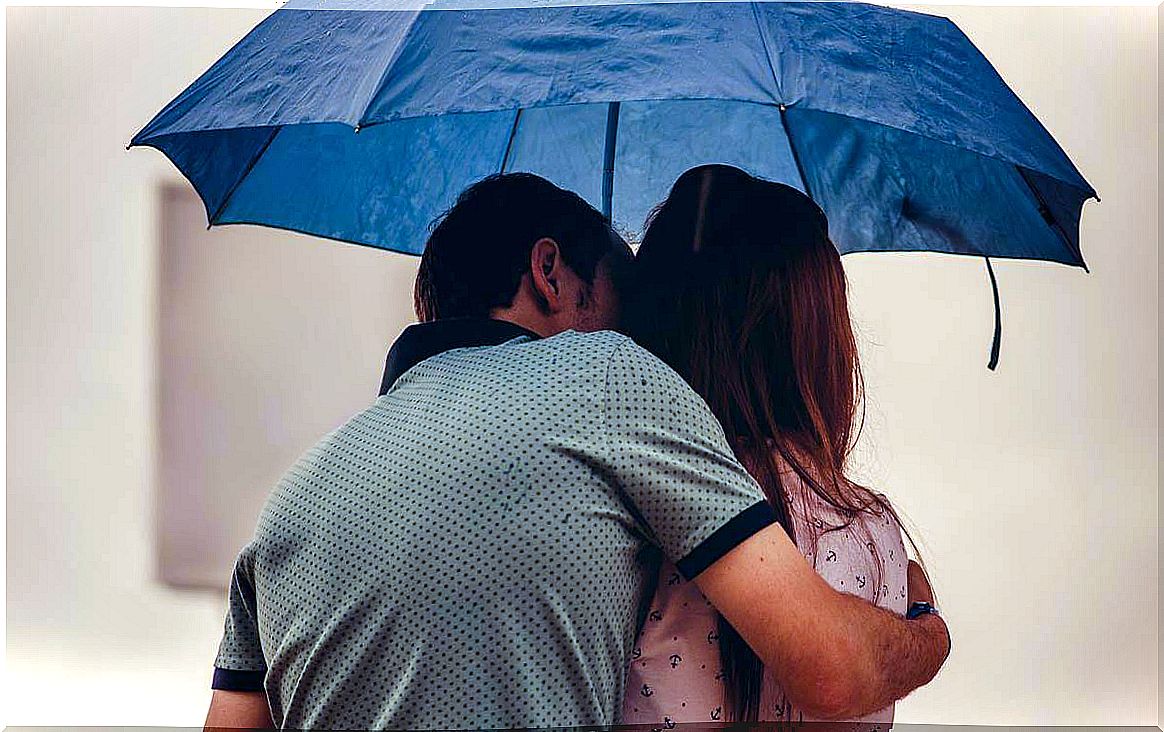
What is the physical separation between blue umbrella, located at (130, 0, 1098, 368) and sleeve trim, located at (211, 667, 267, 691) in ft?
2.14

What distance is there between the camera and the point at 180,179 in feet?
9.75

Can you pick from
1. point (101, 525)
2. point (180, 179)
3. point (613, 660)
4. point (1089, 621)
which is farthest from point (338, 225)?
point (1089, 621)

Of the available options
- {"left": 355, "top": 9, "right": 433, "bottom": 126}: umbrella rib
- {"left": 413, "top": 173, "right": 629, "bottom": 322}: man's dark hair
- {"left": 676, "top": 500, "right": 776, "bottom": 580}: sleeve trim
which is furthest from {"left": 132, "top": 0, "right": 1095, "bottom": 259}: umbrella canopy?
{"left": 676, "top": 500, "right": 776, "bottom": 580}: sleeve trim

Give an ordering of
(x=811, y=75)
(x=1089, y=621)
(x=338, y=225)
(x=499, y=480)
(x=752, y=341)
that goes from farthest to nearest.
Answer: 1. (x=1089, y=621)
2. (x=338, y=225)
3. (x=752, y=341)
4. (x=811, y=75)
5. (x=499, y=480)

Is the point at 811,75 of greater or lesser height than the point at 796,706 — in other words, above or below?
above

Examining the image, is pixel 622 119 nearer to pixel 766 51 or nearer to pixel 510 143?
pixel 510 143

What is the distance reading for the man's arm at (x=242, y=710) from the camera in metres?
1.58

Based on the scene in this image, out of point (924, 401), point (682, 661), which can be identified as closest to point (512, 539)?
point (682, 661)

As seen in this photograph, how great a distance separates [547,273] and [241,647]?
58 cm

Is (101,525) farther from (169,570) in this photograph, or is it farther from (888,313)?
(888,313)

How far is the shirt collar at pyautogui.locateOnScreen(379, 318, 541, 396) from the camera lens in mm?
1497

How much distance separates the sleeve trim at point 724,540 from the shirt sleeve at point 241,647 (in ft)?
1.70

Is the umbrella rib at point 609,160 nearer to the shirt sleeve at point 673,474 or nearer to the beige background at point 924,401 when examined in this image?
the beige background at point 924,401

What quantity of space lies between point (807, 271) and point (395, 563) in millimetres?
717
